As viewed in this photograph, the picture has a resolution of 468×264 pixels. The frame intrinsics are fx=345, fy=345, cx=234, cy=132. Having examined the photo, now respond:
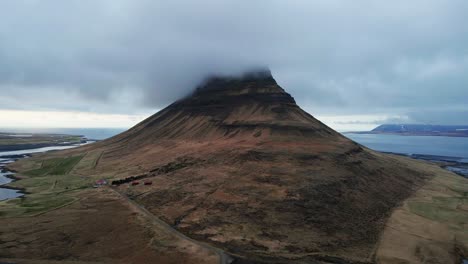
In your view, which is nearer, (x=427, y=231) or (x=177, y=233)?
(x=177, y=233)

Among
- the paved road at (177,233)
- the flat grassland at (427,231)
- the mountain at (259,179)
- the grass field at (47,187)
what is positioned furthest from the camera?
the grass field at (47,187)

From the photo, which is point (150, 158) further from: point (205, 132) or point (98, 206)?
point (98, 206)

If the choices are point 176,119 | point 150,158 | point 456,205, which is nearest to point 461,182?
point 456,205

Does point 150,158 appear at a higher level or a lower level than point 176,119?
lower

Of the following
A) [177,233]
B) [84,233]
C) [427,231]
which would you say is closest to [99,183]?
[84,233]

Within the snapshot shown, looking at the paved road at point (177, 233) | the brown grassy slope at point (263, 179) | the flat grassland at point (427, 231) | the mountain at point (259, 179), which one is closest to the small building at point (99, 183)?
the mountain at point (259, 179)

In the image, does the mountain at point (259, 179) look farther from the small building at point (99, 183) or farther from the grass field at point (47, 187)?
the grass field at point (47, 187)

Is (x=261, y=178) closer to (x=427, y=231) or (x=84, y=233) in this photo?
(x=427, y=231)

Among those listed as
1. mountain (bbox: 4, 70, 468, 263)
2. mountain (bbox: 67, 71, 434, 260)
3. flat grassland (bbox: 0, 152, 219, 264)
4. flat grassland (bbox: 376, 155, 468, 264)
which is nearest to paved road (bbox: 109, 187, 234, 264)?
flat grassland (bbox: 0, 152, 219, 264)
